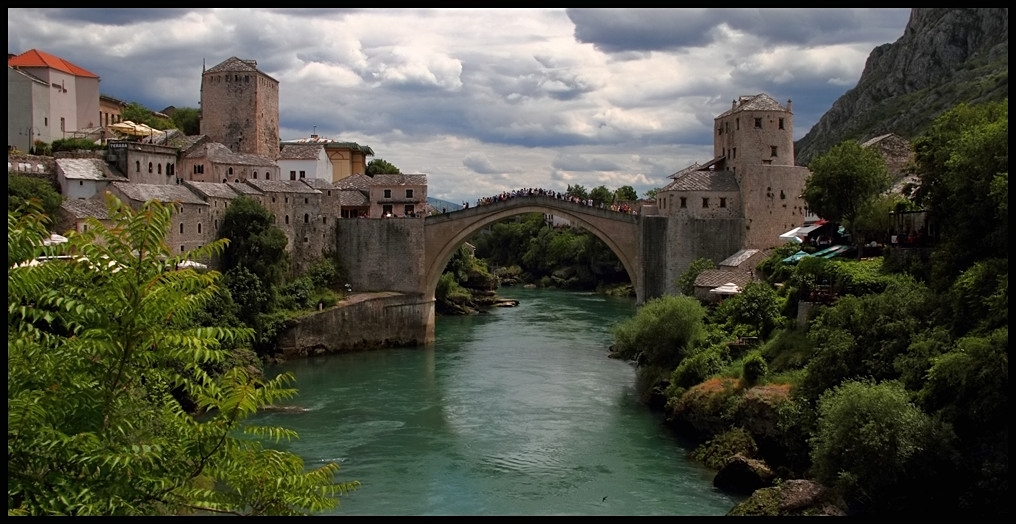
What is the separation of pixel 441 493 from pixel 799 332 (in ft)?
35.5

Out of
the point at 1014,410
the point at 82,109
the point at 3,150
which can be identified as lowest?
the point at 1014,410

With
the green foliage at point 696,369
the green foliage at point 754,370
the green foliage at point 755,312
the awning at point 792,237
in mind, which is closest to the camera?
the green foliage at point 754,370

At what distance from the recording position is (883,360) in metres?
19.8

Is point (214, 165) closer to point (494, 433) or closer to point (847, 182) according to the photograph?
point (494, 433)

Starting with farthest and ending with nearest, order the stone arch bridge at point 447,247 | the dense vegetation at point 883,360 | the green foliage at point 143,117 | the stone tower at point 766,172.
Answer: the green foliage at point 143,117, the stone arch bridge at point 447,247, the stone tower at point 766,172, the dense vegetation at point 883,360

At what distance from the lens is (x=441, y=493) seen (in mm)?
20047

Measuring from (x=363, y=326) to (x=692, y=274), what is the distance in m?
13.9

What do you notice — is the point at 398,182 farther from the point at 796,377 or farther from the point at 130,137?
the point at 796,377

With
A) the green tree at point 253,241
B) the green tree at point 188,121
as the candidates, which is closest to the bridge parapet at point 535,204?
the green tree at point 253,241

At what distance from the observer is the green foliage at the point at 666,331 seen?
28344 mm

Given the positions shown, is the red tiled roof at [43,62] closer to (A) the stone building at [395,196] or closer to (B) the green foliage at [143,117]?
(B) the green foliage at [143,117]

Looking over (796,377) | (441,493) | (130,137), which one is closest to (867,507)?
(796,377)

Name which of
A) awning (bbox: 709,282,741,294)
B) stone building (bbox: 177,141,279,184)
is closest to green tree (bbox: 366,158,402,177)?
stone building (bbox: 177,141,279,184)

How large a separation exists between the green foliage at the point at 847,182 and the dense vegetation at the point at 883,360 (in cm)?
144
